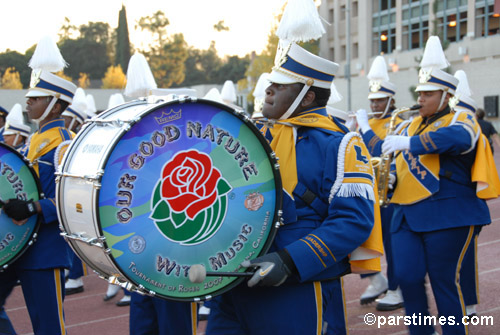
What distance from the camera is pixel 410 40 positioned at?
37750 mm

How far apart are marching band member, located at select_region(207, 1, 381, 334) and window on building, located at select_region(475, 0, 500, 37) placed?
101ft

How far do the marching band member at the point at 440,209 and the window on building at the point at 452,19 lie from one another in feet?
99.5

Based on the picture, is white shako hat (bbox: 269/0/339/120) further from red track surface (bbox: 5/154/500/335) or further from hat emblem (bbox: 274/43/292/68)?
red track surface (bbox: 5/154/500/335)

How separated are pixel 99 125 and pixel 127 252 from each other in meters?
0.59

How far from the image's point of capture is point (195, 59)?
3088 inches

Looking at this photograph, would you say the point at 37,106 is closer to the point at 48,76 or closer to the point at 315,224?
the point at 48,76

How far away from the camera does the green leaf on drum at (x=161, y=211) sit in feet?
7.99

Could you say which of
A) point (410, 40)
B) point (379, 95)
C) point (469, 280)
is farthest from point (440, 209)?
point (410, 40)

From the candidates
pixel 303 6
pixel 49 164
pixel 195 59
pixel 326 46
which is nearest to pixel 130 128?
pixel 303 6

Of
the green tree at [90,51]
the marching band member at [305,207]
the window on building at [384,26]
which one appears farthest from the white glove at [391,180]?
the green tree at [90,51]

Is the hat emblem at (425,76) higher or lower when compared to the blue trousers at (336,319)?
higher

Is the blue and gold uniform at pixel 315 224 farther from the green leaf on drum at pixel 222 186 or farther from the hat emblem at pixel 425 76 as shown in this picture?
the hat emblem at pixel 425 76

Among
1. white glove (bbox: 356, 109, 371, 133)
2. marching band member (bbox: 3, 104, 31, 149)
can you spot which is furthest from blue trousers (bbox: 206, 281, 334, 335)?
marching band member (bbox: 3, 104, 31, 149)

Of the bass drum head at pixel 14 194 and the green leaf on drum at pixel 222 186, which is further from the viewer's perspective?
the bass drum head at pixel 14 194
